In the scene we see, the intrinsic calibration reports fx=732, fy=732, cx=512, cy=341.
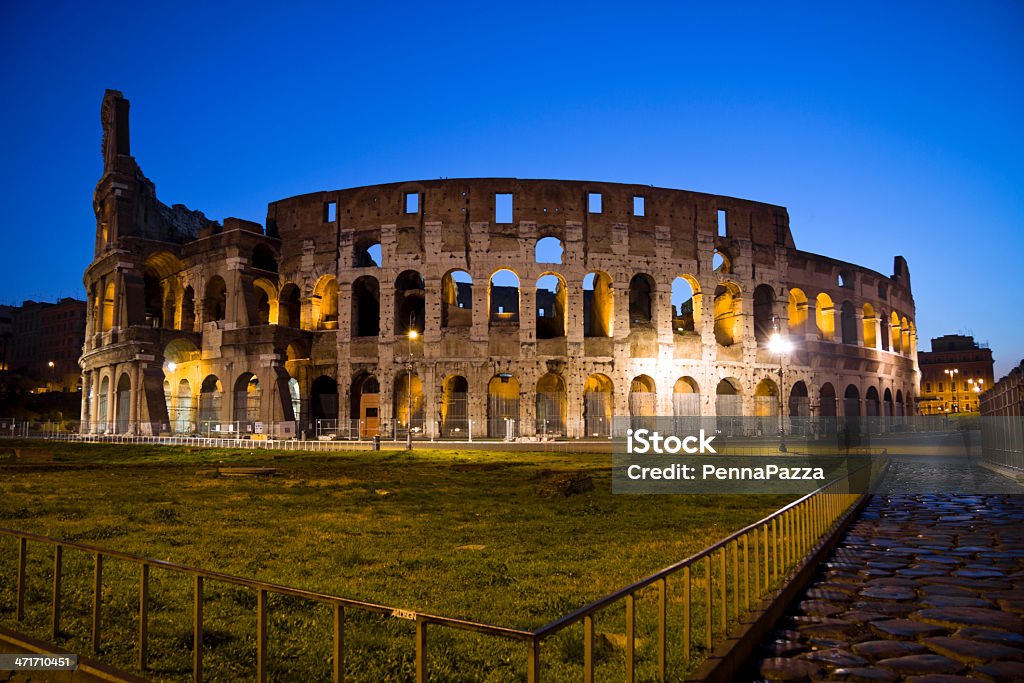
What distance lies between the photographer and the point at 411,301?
136ft

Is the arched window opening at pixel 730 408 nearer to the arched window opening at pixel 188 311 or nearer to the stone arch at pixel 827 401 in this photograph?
the stone arch at pixel 827 401

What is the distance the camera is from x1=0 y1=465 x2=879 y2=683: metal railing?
307 cm

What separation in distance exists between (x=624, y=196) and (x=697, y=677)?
3648cm

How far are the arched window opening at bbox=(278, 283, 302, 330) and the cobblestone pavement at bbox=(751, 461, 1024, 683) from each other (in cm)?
3643

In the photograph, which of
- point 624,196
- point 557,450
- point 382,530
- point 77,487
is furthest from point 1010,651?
point 624,196

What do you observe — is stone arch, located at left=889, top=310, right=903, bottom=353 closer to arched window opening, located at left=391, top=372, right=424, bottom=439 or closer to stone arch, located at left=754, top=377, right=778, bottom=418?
stone arch, located at left=754, top=377, right=778, bottom=418

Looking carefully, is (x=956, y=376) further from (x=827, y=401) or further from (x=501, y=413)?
(x=501, y=413)

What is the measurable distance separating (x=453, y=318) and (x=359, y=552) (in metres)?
31.9

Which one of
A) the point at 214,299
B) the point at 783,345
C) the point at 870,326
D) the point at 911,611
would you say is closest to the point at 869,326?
the point at 870,326

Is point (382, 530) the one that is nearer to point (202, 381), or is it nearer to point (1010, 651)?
point (1010, 651)

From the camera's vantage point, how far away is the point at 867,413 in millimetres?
46188

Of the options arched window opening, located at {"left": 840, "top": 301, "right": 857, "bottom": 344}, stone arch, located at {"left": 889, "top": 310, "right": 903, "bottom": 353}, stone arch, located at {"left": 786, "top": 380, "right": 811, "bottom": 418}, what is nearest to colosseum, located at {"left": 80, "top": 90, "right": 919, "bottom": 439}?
stone arch, located at {"left": 786, "top": 380, "right": 811, "bottom": 418}

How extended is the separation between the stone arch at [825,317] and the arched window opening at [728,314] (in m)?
6.33

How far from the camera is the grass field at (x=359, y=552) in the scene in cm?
510
